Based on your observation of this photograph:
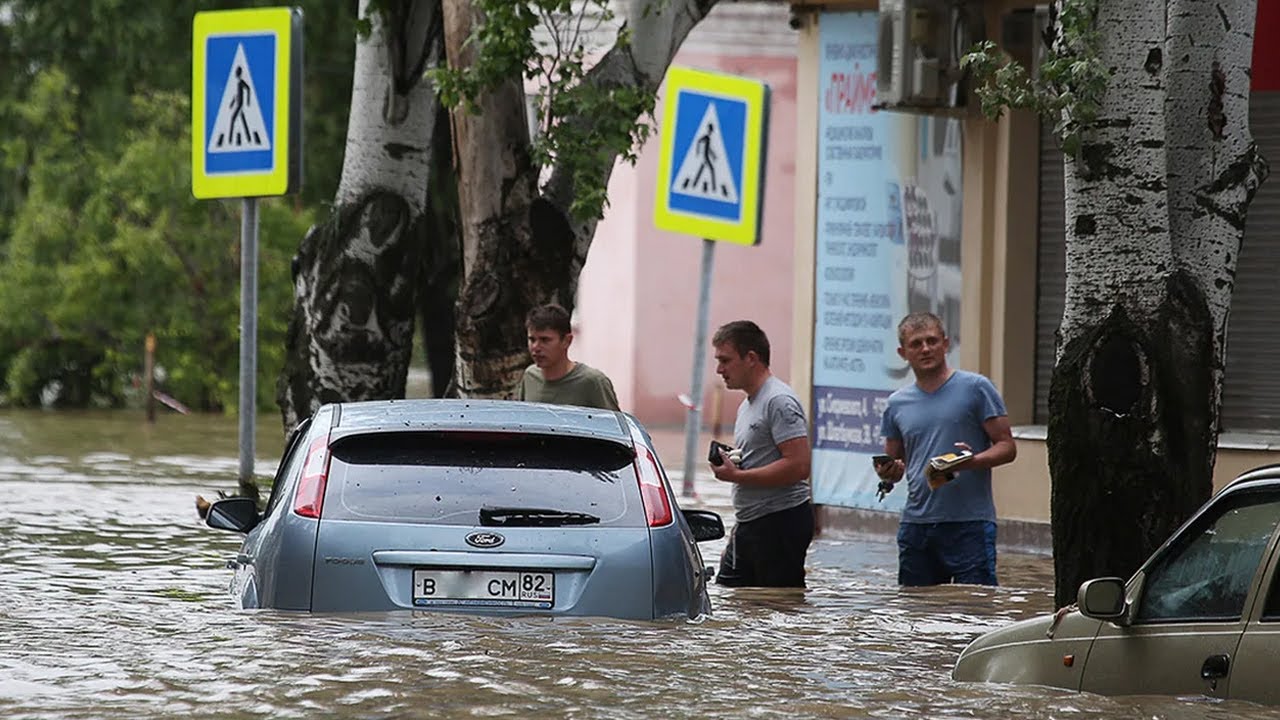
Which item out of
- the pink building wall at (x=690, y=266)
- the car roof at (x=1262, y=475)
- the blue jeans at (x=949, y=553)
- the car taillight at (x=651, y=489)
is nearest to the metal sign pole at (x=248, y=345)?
the blue jeans at (x=949, y=553)

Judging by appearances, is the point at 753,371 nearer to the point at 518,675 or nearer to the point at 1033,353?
the point at 518,675

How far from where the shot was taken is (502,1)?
13062 millimetres

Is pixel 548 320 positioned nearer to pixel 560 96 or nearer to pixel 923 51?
pixel 560 96

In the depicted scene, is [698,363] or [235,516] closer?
[235,516]

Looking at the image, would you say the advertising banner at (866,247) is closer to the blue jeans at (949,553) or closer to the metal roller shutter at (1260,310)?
the metal roller shutter at (1260,310)

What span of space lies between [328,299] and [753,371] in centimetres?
378

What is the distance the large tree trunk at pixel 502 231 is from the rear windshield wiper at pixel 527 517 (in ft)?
15.7

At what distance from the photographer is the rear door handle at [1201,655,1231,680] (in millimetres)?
6490

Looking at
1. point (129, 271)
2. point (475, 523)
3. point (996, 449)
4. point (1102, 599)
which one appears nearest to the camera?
point (1102, 599)

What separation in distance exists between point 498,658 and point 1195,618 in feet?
8.32

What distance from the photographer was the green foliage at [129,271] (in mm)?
33062

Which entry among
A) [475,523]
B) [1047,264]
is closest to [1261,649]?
[475,523]

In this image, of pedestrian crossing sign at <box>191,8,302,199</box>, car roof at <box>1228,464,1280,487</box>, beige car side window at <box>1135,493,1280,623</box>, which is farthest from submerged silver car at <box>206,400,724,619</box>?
pedestrian crossing sign at <box>191,8,302,199</box>

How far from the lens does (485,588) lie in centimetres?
860
